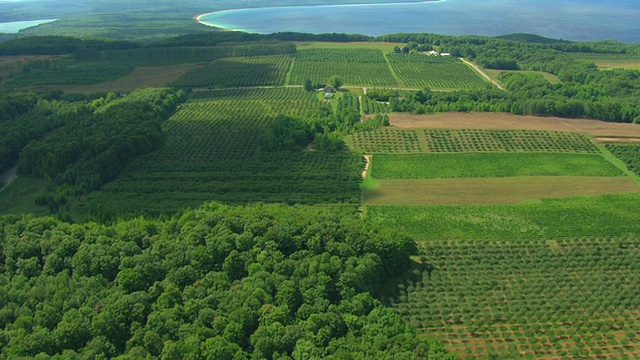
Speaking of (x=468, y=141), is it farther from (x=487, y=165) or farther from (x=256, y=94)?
(x=256, y=94)

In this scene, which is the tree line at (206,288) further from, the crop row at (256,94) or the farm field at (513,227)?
the crop row at (256,94)

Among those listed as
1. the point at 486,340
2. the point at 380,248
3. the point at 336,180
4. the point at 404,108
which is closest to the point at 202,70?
the point at 404,108

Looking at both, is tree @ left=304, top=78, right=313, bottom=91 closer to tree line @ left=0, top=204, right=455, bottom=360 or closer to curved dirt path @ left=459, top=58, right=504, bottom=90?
curved dirt path @ left=459, top=58, right=504, bottom=90

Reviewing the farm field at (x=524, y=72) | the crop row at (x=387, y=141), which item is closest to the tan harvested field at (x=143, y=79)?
the crop row at (x=387, y=141)

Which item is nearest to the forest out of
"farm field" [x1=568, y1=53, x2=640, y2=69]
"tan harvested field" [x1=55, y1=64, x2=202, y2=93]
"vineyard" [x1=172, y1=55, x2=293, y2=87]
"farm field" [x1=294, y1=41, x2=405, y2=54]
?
"vineyard" [x1=172, y1=55, x2=293, y2=87]

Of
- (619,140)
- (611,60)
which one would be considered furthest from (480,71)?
(619,140)

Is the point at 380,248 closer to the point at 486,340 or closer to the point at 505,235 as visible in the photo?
the point at 486,340
